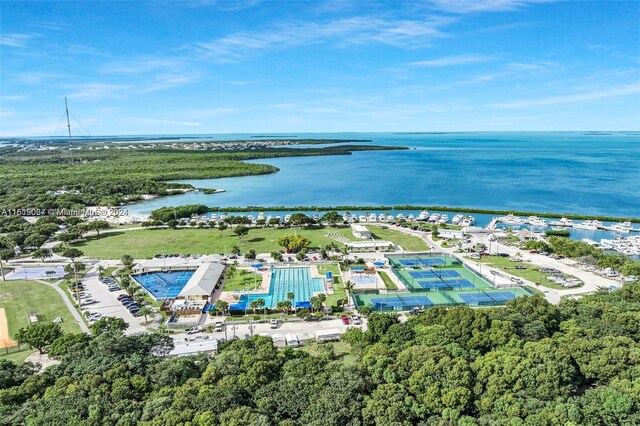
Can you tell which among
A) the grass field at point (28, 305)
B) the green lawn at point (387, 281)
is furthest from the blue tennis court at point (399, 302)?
the grass field at point (28, 305)

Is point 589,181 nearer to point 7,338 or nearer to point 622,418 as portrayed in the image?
point 622,418

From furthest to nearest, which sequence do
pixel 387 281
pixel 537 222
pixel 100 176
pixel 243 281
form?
pixel 100 176 < pixel 537 222 < pixel 243 281 < pixel 387 281

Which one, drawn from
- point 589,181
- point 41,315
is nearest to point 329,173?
point 589,181

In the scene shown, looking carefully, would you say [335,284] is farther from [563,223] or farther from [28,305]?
[563,223]

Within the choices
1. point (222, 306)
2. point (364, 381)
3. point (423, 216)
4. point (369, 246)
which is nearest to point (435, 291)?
point (369, 246)

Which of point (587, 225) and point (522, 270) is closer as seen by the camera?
point (522, 270)

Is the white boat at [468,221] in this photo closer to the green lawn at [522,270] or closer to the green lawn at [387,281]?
the green lawn at [522,270]

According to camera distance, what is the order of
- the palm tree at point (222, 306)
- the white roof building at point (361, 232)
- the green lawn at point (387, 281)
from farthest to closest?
the white roof building at point (361, 232)
the green lawn at point (387, 281)
the palm tree at point (222, 306)
